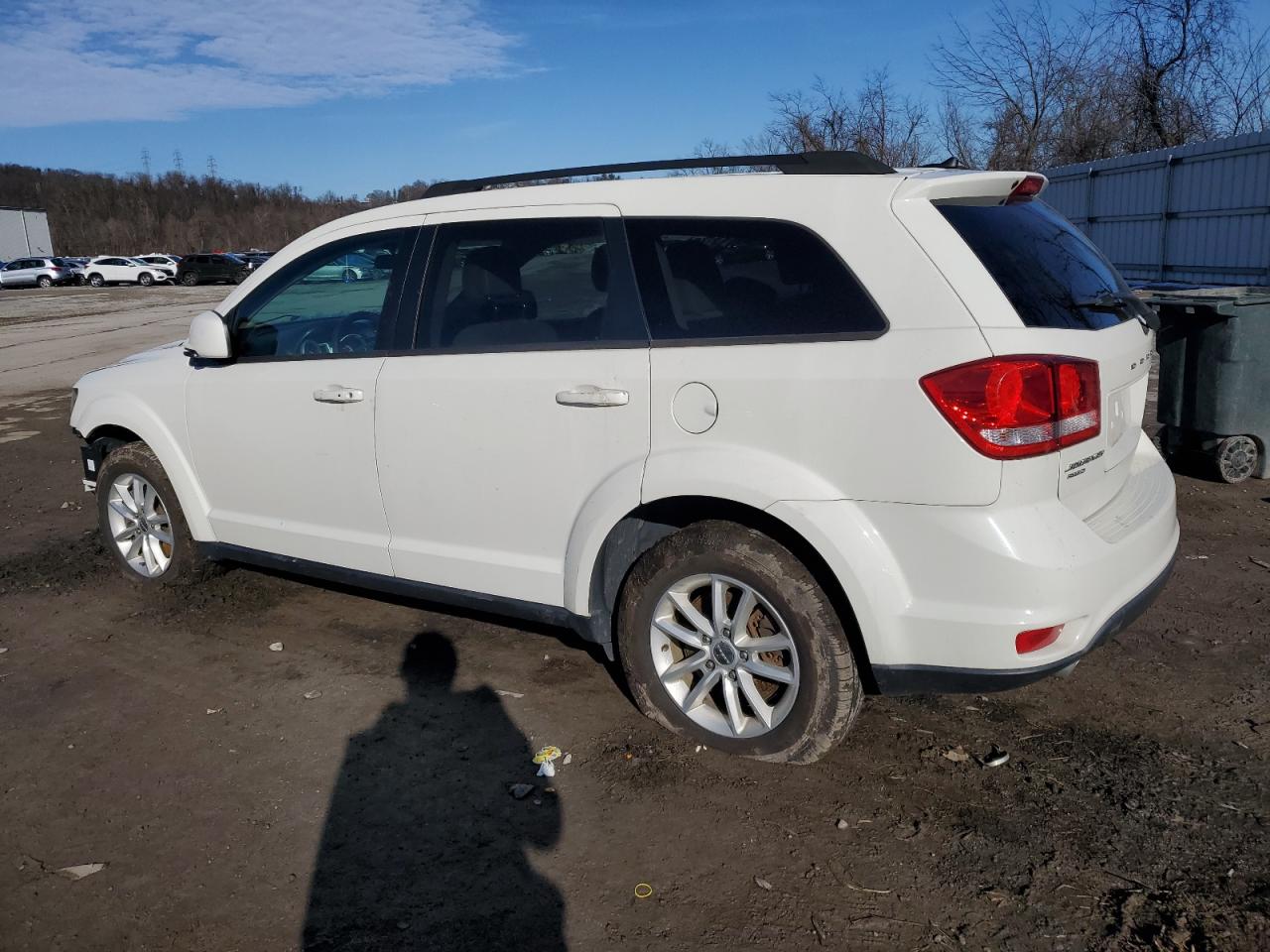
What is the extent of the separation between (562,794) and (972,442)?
1720 millimetres

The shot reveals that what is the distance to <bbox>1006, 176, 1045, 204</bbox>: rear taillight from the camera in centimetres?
344

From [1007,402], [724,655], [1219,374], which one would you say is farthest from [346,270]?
[1219,374]

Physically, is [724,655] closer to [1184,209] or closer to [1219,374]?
[1219,374]

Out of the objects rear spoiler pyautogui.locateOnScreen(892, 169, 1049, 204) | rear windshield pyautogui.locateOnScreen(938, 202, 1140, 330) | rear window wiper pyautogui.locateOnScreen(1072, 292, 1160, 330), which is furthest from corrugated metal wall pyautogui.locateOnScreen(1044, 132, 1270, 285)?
rear spoiler pyautogui.locateOnScreen(892, 169, 1049, 204)

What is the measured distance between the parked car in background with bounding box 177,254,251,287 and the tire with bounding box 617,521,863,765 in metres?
55.2

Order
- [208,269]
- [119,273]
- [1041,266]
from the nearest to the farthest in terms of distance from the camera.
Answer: [1041,266]
[208,269]
[119,273]

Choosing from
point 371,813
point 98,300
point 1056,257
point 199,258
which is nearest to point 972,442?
point 1056,257

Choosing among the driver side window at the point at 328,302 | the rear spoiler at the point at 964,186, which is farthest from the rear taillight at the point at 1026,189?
the driver side window at the point at 328,302

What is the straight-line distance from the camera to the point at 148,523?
213 inches

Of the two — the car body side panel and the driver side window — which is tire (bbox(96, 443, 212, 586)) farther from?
the driver side window

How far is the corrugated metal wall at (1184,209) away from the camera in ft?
44.6

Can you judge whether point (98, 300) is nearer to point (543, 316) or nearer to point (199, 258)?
point (199, 258)

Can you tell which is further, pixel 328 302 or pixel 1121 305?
pixel 328 302

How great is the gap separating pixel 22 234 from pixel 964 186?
89.0 meters
